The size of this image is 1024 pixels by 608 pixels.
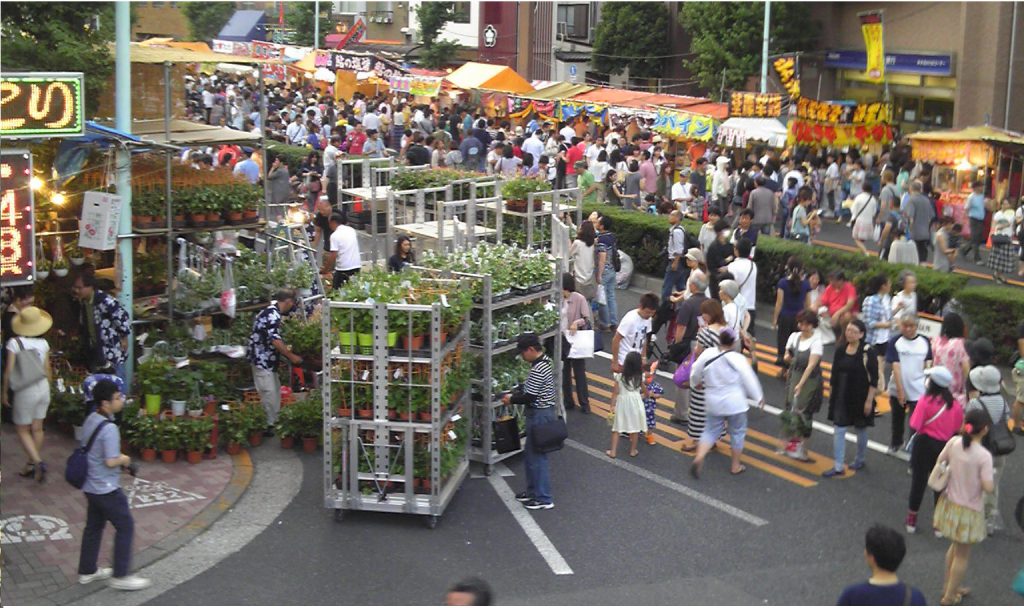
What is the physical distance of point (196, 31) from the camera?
6022cm

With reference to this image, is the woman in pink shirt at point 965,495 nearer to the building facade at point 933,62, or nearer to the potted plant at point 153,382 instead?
the potted plant at point 153,382

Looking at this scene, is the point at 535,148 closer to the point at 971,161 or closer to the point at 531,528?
the point at 971,161

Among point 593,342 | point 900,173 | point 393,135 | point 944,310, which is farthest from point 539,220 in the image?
point 393,135

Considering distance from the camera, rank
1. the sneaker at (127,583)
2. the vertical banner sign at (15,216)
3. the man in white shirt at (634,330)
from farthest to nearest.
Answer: the man in white shirt at (634,330)
the vertical banner sign at (15,216)
the sneaker at (127,583)

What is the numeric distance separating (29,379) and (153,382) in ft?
4.52

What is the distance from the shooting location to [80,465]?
8.75m

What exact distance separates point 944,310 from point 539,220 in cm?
543

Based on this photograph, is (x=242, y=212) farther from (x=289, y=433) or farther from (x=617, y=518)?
(x=617, y=518)

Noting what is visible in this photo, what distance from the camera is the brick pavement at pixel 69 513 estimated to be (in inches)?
362

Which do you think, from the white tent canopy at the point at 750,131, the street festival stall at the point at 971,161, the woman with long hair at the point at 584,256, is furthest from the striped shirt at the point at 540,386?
the white tent canopy at the point at 750,131

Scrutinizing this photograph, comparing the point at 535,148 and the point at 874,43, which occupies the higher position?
the point at 874,43

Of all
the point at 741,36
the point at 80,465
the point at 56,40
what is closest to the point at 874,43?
the point at 741,36

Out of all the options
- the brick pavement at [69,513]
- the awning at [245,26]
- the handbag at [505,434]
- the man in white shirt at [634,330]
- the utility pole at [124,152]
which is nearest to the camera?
the brick pavement at [69,513]

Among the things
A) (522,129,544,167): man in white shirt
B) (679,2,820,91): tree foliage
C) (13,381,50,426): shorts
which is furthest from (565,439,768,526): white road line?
(679,2,820,91): tree foliage
